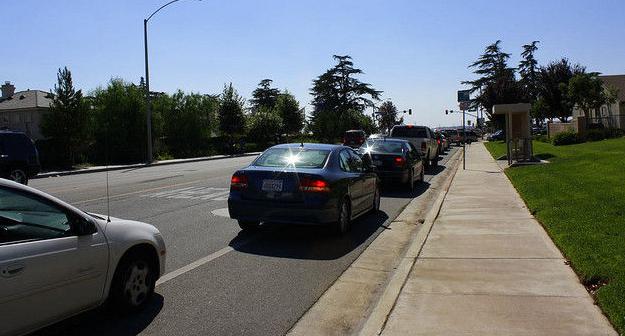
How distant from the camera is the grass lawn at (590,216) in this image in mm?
5965

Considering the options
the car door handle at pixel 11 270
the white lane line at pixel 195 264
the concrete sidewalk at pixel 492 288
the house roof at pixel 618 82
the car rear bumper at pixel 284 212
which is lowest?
the concrete sidewalk at pixel 492 288

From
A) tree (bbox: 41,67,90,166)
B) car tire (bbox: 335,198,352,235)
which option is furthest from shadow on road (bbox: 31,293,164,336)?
tree (bbox: 41,67,90,166)

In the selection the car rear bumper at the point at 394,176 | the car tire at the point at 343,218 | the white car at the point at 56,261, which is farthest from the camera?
the car rear bumper at the point at 394,176

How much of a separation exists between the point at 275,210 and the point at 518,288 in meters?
3.75

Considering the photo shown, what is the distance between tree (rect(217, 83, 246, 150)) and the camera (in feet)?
181

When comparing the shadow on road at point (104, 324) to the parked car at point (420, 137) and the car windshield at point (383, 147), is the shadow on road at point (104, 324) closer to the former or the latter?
the car windshield at point (383, 147)

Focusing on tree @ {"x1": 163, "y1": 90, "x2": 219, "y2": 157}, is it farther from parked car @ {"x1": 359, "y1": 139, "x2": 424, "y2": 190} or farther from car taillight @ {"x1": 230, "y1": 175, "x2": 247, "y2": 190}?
car taillight @ {"x1": 230, "y1": 175, "x2": 247, "y2": 190}

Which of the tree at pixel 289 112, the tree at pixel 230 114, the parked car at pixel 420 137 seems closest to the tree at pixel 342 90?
the tree at pixel 289 112

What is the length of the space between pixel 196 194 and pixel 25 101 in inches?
1772

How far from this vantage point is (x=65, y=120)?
31703 millimetres

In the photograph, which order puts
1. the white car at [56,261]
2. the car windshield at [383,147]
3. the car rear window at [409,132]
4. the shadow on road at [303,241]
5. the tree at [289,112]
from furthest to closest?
the tree at [289,112] → the car rear window at [409,132] → the car windshield at [383,147] → the shadow on road at [303,241] → the white car at [56,261]

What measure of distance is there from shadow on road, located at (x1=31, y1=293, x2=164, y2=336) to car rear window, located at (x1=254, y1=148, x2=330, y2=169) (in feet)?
13.4

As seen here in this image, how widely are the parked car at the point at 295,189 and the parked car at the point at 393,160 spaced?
6.22m

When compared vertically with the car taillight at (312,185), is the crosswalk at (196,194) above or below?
below
